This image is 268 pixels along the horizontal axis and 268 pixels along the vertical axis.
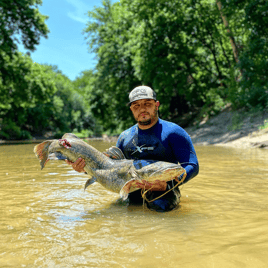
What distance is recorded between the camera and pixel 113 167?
4301 mm

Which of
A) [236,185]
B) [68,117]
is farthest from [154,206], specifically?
[68,117]

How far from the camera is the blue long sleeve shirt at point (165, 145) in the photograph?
4191 millimetres

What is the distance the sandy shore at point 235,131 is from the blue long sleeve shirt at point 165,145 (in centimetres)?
1001

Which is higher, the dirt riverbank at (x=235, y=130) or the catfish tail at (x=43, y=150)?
the catfish tail at (x=43, y=150)

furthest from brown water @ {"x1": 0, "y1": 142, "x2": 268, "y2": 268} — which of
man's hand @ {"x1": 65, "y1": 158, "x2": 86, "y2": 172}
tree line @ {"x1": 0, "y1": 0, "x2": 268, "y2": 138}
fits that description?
tree line @ {"x1": 0, "y1": 0, "x2": 268, "y2": 138}

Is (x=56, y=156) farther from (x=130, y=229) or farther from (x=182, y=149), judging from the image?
(x=182, y=149)

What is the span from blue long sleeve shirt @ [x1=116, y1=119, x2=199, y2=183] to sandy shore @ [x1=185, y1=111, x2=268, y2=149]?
394 inches

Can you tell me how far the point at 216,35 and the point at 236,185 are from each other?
20.0 m

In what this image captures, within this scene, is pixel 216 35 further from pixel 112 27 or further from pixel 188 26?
pixel 112 27

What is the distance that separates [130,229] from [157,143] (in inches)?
55.8

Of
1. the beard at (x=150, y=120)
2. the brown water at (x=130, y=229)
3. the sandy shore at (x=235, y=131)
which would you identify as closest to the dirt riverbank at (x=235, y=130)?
the sandy shore at (x=235, y=131)

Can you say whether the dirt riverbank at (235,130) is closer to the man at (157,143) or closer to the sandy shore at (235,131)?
the sandy shore at (235,131)

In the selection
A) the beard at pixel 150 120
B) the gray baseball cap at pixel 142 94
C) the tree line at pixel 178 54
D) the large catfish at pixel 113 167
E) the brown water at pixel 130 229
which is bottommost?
the brown water at pixel 130 229

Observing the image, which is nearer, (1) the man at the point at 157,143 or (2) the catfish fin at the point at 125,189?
(2) the catfish fin at the point at 125,189
